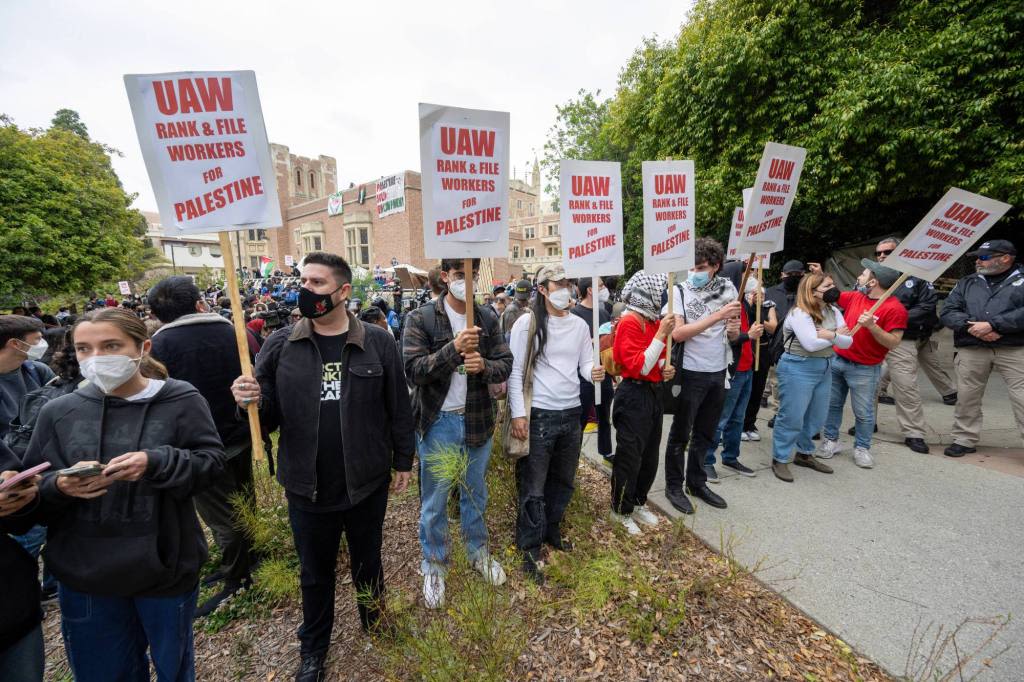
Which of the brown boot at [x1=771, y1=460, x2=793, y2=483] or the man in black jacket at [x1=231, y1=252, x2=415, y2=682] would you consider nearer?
the man in black jacket at [x1=231, y1=252, x2=415, y2=682]

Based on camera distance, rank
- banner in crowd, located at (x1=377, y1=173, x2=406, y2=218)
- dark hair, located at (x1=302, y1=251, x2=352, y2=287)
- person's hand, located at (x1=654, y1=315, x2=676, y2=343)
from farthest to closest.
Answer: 1. banner in crowd, located at (x1=377, y1=173, x2=406, y2=218)
2. person's hand, located at (x1=654, y1=315, x2=676, y2=343)
3. dark hair, located at (x1=302, y1=251, x2=352, y2=287)

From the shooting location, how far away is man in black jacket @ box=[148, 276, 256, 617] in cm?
274

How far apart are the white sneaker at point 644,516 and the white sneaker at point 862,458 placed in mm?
2536

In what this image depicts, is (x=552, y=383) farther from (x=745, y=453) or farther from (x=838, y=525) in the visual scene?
(x=745, y=453)

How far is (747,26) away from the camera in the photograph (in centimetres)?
1021

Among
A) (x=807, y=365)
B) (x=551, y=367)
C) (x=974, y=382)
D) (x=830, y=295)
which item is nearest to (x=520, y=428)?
(x=551, y=367)

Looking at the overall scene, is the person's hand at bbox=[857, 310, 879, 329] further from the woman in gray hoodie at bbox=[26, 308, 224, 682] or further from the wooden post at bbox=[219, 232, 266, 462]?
the woman in gray hoodie at bbox=[26, 308, 224, 682]

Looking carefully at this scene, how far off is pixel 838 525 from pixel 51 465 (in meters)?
4.75

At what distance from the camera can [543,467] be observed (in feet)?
9.43

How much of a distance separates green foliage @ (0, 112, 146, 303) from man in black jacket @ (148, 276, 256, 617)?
16.0 meters

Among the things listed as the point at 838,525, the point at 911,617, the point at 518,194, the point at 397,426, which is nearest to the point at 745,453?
the point at 838,525

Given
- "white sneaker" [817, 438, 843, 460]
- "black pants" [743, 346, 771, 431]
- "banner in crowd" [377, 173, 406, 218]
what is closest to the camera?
"white sneaker" [817, 438, 843, 460]

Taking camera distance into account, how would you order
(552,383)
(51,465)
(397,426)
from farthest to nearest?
1. (552,383)
2. (397,426)
3. (51,465)

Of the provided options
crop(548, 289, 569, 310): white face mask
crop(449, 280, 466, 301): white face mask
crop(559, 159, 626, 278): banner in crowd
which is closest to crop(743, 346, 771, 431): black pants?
crop(559, 159, 626, 278): banner in crowd
